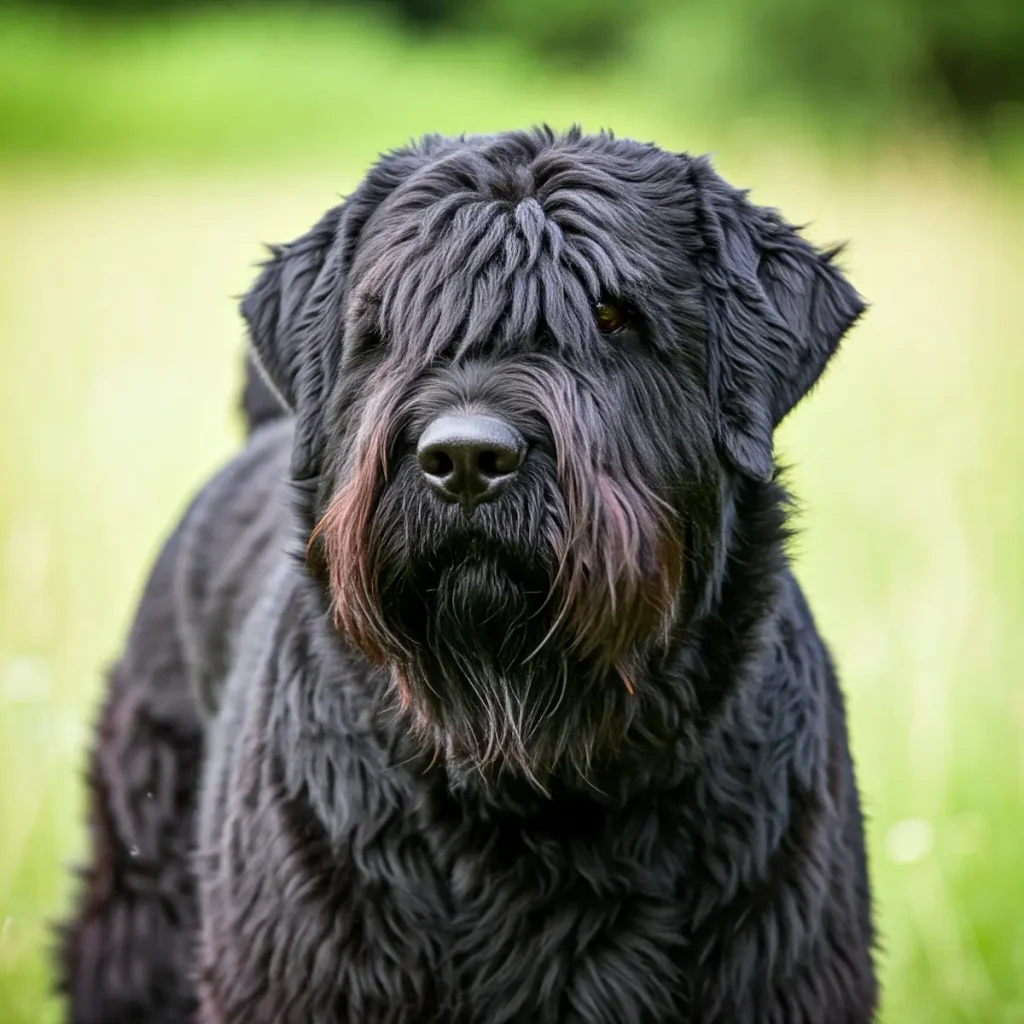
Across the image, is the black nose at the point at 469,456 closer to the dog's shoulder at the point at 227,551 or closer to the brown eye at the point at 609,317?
the brown eye at the point at 609,317

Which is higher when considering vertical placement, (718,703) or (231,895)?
(718,703)

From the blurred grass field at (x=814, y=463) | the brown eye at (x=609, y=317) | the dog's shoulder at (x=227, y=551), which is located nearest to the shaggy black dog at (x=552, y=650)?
the brown eye at (x=609, y=317)

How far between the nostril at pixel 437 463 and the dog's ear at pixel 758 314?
2.13 ft

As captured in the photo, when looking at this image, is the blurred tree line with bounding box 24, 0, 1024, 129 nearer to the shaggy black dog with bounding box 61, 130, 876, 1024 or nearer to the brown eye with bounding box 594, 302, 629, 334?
the shaggy black dog with bounding box 61, 130, 876, 1024

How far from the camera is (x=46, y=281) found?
11164mm

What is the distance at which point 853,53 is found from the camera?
63.0 feet

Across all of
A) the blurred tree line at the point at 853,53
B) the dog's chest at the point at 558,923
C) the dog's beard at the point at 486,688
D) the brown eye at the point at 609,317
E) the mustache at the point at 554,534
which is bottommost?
the dog's chest at the point at 558,923

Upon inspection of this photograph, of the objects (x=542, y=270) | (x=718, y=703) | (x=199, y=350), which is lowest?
(x=718, y=703)

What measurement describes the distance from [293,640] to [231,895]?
0.54m

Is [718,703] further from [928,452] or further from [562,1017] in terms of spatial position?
[928,452]

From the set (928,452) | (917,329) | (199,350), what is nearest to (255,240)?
(199,350)

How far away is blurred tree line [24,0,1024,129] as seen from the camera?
62.0 feet

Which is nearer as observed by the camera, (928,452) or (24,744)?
(24,744)

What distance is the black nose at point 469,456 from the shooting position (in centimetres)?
218
